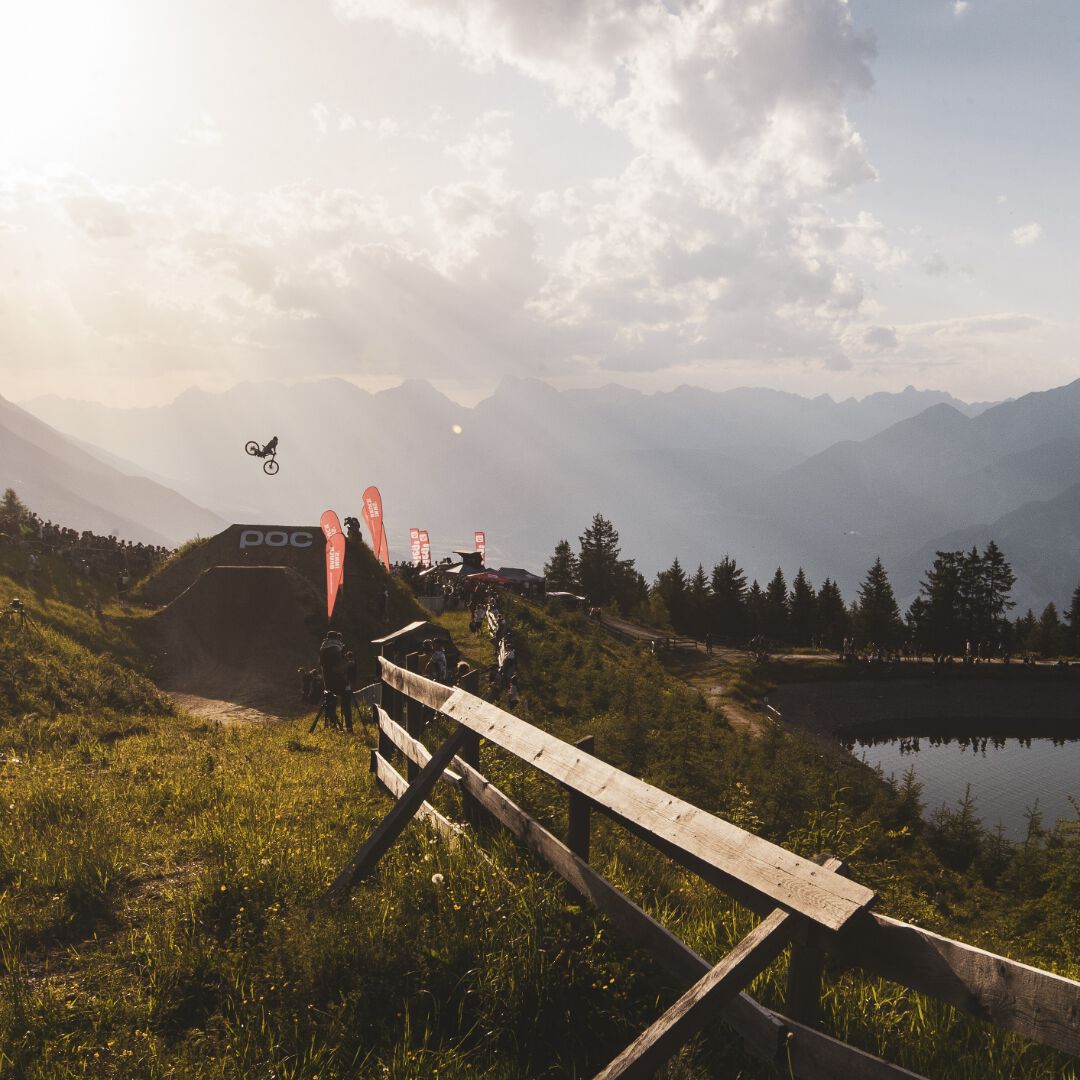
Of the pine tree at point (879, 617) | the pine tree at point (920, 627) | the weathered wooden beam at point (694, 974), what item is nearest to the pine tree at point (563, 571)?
the pine tree at point (879, 617)

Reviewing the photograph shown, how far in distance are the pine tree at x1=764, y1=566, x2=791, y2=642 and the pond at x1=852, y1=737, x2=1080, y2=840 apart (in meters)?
29.7

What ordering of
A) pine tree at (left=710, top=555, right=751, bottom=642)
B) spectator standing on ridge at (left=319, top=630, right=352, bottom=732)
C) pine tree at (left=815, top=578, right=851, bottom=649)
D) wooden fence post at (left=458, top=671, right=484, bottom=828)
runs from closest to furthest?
wooden fence post at (left=458, top=671, right=484, bottom=828) → spectator standing on ridge at (left=319, top=630, right=352, bottom=732) → pine tree at (left=815, top=578, right=851, bottom=649) → pine tree at (left=710, top=555, right=751, bottom=642)

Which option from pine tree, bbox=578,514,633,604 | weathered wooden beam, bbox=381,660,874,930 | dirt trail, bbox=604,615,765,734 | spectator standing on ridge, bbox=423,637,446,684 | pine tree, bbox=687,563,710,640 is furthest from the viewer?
pine tree, bbox=578,514,633,604

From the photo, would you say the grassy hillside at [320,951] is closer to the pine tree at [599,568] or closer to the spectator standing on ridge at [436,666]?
the spectator standing on ridge at [436,666]

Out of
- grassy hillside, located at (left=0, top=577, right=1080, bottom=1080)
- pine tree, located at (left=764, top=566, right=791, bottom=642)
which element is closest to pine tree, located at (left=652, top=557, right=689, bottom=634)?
pine tree, located at (left=764, top=566, right=791, bottom=642)

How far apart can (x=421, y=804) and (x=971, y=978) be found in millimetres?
4367

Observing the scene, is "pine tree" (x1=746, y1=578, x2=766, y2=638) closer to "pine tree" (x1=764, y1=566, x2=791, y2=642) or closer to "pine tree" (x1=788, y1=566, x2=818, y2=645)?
"pine tree" (x1=764, y1=566, x2=791, y2=642)

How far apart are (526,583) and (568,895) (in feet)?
182

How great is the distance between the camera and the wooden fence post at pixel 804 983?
331 centimetres

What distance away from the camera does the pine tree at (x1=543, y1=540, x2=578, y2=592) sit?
96.4 metres

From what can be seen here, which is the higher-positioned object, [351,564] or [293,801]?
[351,564]

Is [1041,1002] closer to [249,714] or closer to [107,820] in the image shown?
[107,820]

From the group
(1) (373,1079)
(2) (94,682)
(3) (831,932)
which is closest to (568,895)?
(1) (373,1079)

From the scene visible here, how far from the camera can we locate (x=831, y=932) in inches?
119
